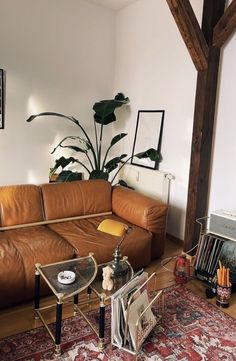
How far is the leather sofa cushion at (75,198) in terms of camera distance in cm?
289

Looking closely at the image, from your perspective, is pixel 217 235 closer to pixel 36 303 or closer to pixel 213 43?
pixel 36 303

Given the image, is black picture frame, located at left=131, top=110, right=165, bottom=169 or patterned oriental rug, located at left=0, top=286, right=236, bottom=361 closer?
patterned oriental rug, located at left=0, top=286, right=236, bottom=361

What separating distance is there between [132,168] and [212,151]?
1171 millimetres

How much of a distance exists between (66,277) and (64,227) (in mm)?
964

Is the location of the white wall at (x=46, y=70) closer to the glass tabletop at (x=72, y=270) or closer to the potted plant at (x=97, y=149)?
the potted plant at (x=97, y=149)

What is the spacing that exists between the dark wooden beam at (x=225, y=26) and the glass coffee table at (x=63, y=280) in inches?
85.3

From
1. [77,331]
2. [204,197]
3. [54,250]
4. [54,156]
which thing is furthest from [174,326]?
[54,156]

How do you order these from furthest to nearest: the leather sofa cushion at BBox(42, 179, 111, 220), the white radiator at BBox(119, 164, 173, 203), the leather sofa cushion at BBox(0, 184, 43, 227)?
the white radiator at BBox(119, 164, 173, 203) → the leather sofa cushion at BBox(42, 179, 111, 220) → the leather sofa cushion at BBox(0, 184, 43, 227)

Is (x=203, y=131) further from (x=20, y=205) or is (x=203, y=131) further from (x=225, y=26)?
(x=20, y=205)

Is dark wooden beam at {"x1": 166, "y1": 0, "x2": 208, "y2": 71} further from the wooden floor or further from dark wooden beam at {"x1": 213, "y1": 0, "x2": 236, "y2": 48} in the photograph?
the wooden floor

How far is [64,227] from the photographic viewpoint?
109 inches

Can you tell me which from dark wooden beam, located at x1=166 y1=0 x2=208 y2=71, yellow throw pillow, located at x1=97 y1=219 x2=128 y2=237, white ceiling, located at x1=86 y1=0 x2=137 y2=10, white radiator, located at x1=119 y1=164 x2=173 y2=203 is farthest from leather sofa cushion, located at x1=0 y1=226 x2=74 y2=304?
white ceiling, located at x1=86 y1=0 x2=137 y2=10

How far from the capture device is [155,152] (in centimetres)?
340

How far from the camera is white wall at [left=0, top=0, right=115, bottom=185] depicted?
141 inches
